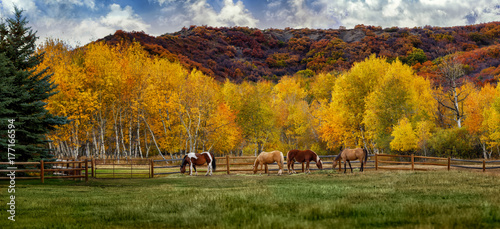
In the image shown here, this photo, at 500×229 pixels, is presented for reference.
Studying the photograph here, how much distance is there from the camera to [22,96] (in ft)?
67.3

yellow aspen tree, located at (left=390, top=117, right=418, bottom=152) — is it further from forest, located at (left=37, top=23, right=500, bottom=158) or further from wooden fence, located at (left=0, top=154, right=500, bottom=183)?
wooden fence, located at (left=0, top=154, right=500, bottom=183)

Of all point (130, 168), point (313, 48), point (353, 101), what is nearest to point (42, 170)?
point (130, 168)

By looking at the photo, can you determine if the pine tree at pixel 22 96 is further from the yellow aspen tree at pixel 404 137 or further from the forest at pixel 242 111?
the yellow aspen tree at pixel 404 137

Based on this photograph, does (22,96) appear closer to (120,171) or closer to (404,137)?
(120,171)

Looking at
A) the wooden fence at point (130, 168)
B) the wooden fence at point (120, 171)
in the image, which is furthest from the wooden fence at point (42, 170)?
the wooden fence at point (120, 171)

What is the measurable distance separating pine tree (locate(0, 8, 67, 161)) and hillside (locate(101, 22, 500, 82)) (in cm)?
6326

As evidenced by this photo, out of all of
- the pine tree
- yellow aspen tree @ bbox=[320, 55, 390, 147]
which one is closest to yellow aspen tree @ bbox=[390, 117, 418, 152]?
yellow aspen tree @ bbox=[320, 55, 390, 147]

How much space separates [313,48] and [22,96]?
13458cm

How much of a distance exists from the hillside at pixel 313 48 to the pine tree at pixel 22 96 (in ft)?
208

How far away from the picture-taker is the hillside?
335 ft

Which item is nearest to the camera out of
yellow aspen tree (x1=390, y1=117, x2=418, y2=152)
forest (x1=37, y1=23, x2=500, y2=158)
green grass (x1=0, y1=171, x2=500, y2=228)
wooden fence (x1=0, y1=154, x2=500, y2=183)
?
green grass (x1=0, y1=171, x2=500, y2=228)

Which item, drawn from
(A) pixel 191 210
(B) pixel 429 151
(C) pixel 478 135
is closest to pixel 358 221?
(A) pixel 191 210

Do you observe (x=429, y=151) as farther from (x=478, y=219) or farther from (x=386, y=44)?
(x=386, y=44)

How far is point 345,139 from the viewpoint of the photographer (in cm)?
4475
